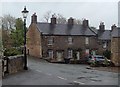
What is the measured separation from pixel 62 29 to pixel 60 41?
332cm

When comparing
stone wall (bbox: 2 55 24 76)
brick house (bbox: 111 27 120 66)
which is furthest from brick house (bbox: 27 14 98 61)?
stone wall (bbox: 2 55 24 76)

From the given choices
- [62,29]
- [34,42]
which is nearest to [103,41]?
[62,29]

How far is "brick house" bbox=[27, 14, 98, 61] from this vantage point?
60344 millimetres

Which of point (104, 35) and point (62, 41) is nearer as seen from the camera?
point (62, 41)

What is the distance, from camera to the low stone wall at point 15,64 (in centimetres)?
2264

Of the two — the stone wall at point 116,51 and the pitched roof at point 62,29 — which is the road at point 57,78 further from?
the pitched roof at point 62,29

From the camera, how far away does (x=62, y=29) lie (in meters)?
63.8

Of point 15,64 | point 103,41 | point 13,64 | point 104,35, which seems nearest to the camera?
point 13,64

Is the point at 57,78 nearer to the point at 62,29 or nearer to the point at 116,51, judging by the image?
the point at 116,51

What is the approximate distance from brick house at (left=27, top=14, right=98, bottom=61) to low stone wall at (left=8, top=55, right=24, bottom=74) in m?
32.2

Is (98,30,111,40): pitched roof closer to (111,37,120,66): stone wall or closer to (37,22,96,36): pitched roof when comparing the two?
(37,22,96,36): pitched roof

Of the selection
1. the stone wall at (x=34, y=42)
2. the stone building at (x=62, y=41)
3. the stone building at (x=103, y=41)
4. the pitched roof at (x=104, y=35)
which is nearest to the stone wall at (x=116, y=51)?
the stone building at (x=62, y=41)

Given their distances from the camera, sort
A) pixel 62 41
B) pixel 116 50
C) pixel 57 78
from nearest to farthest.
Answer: pixel 57 78 < pixel 116 50 < pixel 62 41

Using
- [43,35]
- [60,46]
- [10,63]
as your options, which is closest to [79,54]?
[60,46]
